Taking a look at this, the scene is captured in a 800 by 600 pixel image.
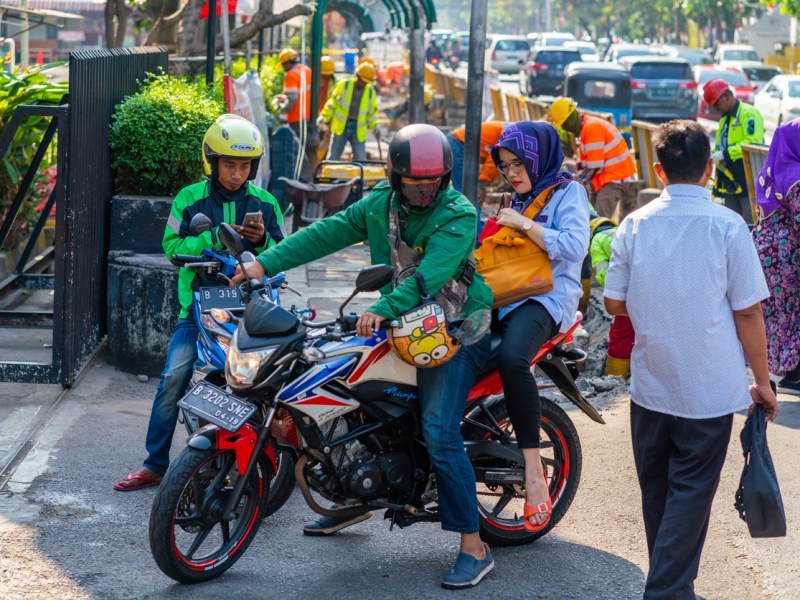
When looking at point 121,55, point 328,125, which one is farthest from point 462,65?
point 121,55

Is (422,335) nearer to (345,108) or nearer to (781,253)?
(781,253)

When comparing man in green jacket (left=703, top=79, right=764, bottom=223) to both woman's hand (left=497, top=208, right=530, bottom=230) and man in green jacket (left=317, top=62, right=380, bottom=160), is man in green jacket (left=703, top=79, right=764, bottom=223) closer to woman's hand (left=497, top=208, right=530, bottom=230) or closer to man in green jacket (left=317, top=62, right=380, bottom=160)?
man in green jacket (left=317, top=62, right=380, bottom=160)

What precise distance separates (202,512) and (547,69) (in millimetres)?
35150

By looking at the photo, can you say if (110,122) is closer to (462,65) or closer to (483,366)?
(483,366)

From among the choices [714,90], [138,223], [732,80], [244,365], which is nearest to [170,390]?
[244,365]

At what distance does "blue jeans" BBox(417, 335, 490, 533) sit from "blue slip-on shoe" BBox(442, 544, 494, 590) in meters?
0.12

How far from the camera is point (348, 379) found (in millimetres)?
4305

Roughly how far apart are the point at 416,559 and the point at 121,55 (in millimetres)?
4329

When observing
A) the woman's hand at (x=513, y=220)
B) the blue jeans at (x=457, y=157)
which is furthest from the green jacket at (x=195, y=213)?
the blue jeans at (x=457, y=157)

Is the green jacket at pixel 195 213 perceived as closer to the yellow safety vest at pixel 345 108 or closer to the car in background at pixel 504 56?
the yellow safety vest at pixel 345 108

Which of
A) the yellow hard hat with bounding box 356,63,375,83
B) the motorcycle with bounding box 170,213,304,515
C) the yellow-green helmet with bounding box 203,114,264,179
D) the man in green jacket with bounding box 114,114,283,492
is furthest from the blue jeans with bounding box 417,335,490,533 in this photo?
the yellow hard hat with bounding box 356,63,375,83

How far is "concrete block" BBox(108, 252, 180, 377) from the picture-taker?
7215 millimetres

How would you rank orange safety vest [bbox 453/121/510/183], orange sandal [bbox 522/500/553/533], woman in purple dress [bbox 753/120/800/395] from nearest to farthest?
orange sandal [bbox 522/500/553/533]
woman in purple dress [bbox 753/120/800/395]
orange safety vest [bbox 453/121/510/183]

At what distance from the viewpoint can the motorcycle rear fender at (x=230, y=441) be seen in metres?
4.19
